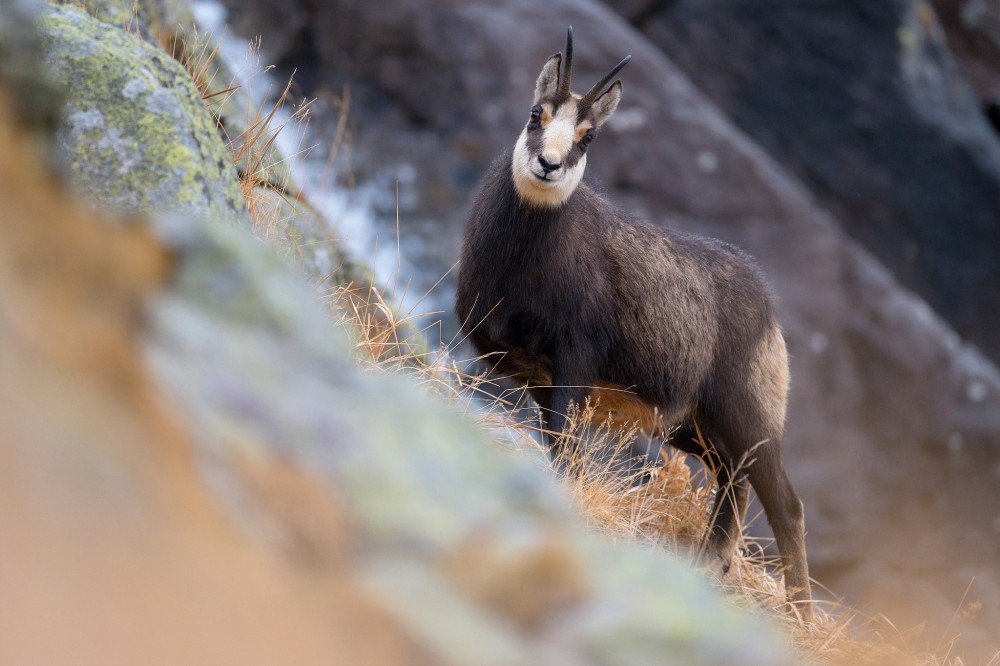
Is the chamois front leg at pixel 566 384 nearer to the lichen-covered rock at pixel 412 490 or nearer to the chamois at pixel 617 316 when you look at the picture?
the chamois at pixel 617 316

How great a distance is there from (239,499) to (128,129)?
2.03 meters

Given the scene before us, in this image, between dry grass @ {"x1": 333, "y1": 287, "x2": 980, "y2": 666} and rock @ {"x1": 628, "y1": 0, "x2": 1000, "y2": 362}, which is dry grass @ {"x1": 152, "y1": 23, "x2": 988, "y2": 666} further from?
rock @ {"x1": 628, "y1": 0, "x2": 1000, "y2": 362}

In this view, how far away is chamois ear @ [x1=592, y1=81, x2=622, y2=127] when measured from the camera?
19.6ft

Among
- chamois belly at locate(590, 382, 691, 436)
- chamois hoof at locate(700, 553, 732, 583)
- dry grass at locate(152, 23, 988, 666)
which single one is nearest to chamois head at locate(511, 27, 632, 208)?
dry grass at locate(152, 23, 988, 666)

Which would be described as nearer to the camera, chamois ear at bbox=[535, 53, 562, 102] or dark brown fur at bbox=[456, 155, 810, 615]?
dark brown fur at bbox=[456, 155, 810, 615]

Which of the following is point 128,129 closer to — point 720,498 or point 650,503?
point 650,503

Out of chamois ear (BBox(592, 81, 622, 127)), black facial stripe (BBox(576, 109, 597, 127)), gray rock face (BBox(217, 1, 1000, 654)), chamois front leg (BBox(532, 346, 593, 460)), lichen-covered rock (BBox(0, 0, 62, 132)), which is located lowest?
gray rock face (BBox(217, 1, 1000, 654))

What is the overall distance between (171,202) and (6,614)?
2005 mm

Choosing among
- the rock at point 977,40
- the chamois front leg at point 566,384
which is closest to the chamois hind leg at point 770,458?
the chamois front leg at point 566,384

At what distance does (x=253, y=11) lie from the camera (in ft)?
42.4

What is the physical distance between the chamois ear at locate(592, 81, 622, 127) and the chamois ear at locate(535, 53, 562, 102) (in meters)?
0.26

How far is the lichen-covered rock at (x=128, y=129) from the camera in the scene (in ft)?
11.9

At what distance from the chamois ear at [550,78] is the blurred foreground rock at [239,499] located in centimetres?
350

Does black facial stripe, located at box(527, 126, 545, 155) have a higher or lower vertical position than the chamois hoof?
higher
